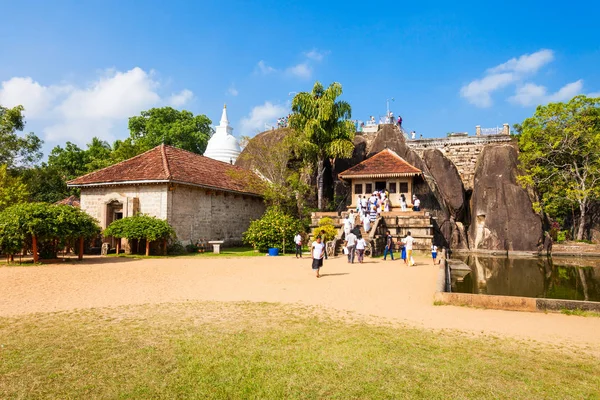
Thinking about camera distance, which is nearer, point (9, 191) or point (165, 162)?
point (9, 191)

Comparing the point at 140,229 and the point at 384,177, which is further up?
the point at 384,177

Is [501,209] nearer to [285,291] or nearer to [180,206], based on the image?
[180,206]

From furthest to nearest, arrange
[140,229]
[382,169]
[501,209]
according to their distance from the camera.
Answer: [501,209] → [382,169] → [140,229]

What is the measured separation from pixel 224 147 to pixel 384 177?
61.7ft

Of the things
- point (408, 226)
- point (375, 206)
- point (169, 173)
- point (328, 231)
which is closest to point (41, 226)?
point (169, 173)

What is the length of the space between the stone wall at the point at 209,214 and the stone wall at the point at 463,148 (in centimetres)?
1505

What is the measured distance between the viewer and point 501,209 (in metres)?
28.0

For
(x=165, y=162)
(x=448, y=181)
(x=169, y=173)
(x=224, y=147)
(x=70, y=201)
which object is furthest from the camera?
(x=224, y=147)

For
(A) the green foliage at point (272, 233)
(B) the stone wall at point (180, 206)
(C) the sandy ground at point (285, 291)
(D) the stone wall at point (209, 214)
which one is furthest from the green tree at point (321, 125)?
(C) the sandy ground at point (285, 291)

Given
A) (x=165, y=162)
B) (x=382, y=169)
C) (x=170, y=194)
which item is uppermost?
(x=382, y=169)

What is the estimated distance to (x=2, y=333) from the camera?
6.12 meters

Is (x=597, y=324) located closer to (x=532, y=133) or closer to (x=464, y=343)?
(x=464, y=343)

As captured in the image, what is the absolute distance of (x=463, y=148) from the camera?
108ft

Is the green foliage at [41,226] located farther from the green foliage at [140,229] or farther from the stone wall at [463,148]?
the stone wall at [463,148]
